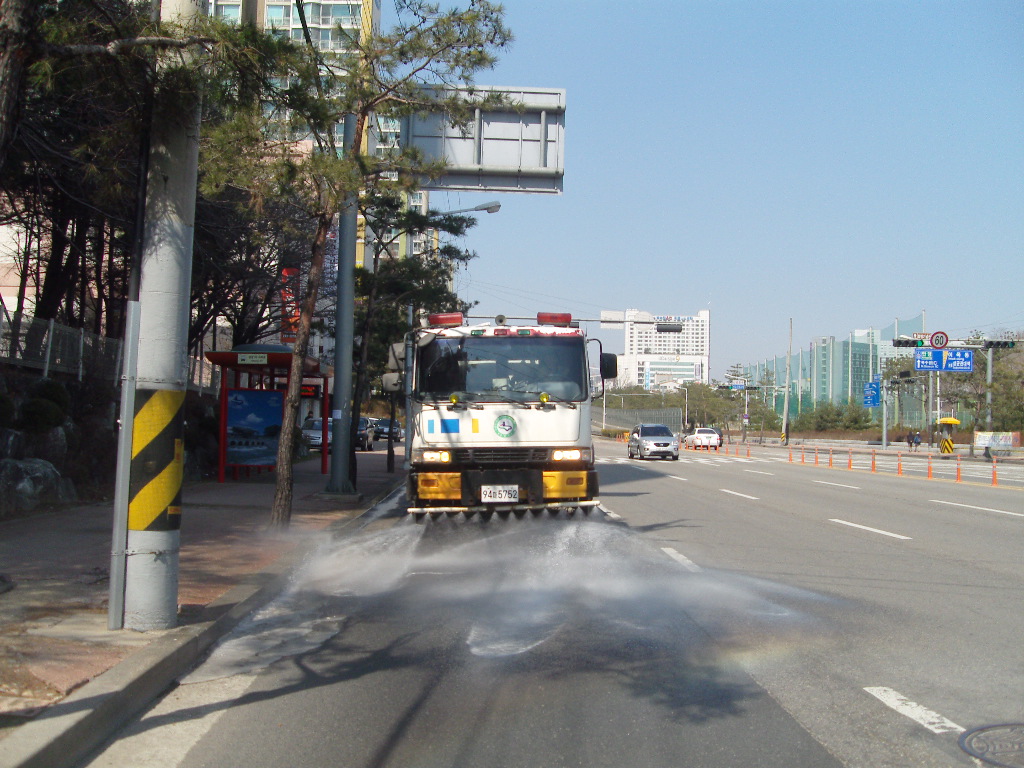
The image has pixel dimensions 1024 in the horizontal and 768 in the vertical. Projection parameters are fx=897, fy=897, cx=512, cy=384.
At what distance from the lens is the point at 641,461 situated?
128 ft

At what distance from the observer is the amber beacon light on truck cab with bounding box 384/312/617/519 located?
1209cm

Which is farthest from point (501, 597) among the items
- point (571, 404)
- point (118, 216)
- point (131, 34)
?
point (118, 216)

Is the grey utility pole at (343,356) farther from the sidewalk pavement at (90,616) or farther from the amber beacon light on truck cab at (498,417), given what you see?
the amber beacon light on truck cab at (498,417)

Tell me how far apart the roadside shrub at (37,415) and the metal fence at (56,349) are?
4.86 ft

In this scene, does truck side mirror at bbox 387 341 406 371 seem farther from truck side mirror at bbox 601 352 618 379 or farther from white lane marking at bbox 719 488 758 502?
white lane marking at bbox 719 488 758 502

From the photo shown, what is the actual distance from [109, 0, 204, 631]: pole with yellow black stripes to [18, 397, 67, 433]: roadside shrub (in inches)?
368

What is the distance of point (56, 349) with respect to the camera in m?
16.7

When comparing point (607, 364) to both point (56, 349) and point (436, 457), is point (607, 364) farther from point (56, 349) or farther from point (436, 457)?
point (56, 349)

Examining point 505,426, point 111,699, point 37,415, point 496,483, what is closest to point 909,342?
point 505,426

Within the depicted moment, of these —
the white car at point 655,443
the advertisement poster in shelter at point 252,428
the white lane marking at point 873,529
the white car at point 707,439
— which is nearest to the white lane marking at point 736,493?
the white lane marking at point 873,529

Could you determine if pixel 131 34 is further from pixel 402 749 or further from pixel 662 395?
pixel 662 395

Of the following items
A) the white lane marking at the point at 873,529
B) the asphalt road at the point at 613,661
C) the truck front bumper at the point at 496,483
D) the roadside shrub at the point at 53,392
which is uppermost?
the roadside shrub at the point at 53,392

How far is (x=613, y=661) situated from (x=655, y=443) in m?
34.0

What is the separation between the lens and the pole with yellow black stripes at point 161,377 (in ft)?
20.8
